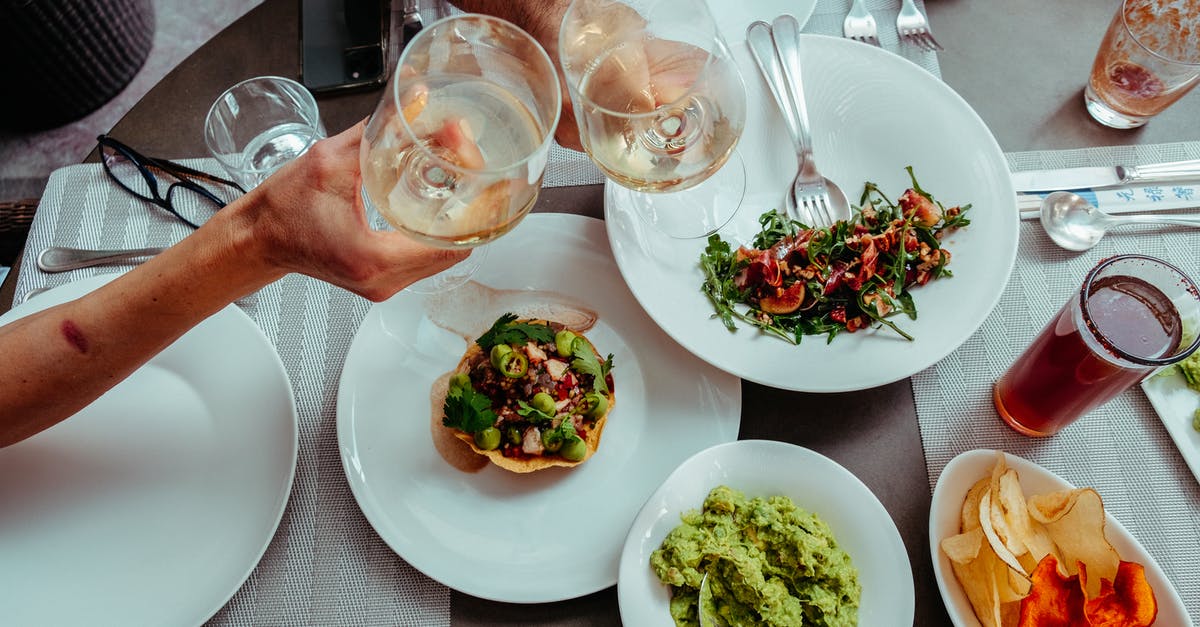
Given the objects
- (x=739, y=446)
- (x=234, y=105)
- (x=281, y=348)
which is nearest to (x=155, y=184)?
(x=234, y=105)

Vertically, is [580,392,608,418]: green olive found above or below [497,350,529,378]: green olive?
below

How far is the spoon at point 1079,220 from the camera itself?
55.1 inches

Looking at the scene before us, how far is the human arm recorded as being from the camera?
1.08 meters

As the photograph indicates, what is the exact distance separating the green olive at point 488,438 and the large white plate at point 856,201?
32 cm

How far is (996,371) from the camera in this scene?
1364 mm

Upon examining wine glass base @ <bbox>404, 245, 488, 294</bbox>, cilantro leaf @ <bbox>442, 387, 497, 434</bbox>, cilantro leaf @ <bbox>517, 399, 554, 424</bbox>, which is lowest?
cilantro leaf @ <bbox>517, 399, 554, 424</bbox>

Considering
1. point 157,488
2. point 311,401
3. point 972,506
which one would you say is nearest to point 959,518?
point 972,506

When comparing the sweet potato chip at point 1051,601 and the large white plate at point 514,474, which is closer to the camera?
the sweet potato chip at point 1051,601

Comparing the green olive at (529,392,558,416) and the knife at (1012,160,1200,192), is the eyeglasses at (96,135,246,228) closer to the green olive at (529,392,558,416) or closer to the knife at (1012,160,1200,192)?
the green olive at (529,392,558,416)

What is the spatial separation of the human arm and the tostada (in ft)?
0.69

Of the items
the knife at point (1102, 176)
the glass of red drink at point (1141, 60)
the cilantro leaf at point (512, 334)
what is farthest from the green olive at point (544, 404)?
the glass of red drink at point (1141, 60)

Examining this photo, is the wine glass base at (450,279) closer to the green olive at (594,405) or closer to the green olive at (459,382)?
the green olive at (459,382)

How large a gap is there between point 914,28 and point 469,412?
1175 mm

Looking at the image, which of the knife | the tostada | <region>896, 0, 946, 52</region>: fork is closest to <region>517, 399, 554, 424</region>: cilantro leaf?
the tostada
